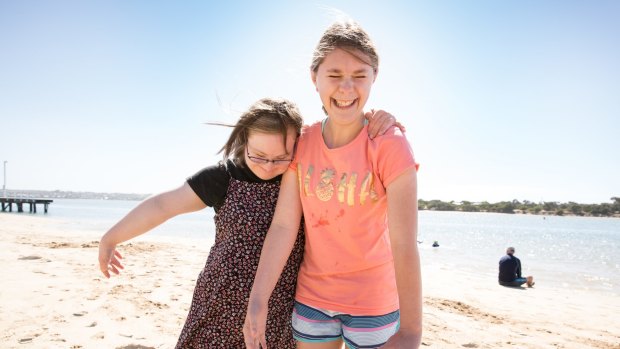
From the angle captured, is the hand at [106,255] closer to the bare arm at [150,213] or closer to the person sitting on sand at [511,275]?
the bare arm at [150,213]

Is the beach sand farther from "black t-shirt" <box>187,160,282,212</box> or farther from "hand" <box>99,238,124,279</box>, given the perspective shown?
"black t-shirt" <box>187,160,282,212</box>

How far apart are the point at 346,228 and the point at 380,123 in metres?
0.49

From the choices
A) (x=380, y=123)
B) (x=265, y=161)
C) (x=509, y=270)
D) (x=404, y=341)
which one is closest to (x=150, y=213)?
(x=265, y=161)

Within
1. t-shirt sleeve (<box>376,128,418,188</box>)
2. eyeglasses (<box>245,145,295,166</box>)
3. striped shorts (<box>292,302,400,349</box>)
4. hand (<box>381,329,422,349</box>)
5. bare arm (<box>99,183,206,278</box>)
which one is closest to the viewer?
hand (<box>381,329,422,349</box>)

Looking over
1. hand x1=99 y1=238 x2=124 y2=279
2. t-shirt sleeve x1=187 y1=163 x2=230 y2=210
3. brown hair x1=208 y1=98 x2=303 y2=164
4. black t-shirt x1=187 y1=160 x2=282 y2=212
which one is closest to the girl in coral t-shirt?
brown hair x1=208 y1=98 x2=303 y2=164

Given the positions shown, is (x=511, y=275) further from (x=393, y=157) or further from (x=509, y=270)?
(x=393, y=157)

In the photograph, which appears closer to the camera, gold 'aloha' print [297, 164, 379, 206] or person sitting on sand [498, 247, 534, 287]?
gold 'aloha' print [297, 164, 379, 206]

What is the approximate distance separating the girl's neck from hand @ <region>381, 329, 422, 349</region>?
0.85m

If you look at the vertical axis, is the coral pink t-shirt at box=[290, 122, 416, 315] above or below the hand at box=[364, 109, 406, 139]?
below

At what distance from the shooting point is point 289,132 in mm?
2051

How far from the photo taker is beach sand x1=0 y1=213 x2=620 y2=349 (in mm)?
4349

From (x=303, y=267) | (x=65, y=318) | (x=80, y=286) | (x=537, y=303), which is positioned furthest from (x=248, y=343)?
(x=537, y=303)

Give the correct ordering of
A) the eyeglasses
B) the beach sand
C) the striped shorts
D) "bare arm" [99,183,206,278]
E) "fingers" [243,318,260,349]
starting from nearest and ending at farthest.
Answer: "fingers" [243,318,260,349] → the striped shorts → the eyeglasses → "bare arm" [99,183,206,278] → the beach sand

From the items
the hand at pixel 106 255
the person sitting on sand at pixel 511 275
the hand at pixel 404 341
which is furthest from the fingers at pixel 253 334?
the person sitting on sand at pixel 511 275
